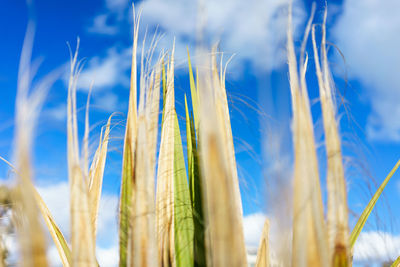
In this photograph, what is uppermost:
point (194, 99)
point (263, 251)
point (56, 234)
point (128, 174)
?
point (194, 99)

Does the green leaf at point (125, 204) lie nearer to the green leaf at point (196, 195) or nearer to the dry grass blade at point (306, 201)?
the green leaf at point (196, 195)

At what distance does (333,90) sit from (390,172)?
48 centimetres

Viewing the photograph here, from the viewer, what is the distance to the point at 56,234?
122 centimetres

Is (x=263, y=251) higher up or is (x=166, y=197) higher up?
(x=166, y=197)

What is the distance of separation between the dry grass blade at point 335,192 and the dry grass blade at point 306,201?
6cm

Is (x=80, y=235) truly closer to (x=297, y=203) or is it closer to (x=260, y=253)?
(x=297, y=203)

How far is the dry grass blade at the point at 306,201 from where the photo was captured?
0.68 m

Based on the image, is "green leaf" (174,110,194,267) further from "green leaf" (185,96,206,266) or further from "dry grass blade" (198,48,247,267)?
"dry grass blade" (198,48,247,267)

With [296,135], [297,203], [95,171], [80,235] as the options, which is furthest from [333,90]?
[95,171]

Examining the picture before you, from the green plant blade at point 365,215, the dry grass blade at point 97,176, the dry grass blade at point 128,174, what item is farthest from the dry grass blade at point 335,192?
the dry grass blade at point 97,176

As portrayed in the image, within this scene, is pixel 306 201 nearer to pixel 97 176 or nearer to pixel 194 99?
pixel 194 99

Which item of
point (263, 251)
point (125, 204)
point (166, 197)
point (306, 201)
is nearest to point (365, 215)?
point (263, 251)

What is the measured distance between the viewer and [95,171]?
1301 millimetres

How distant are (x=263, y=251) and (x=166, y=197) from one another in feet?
1.23
